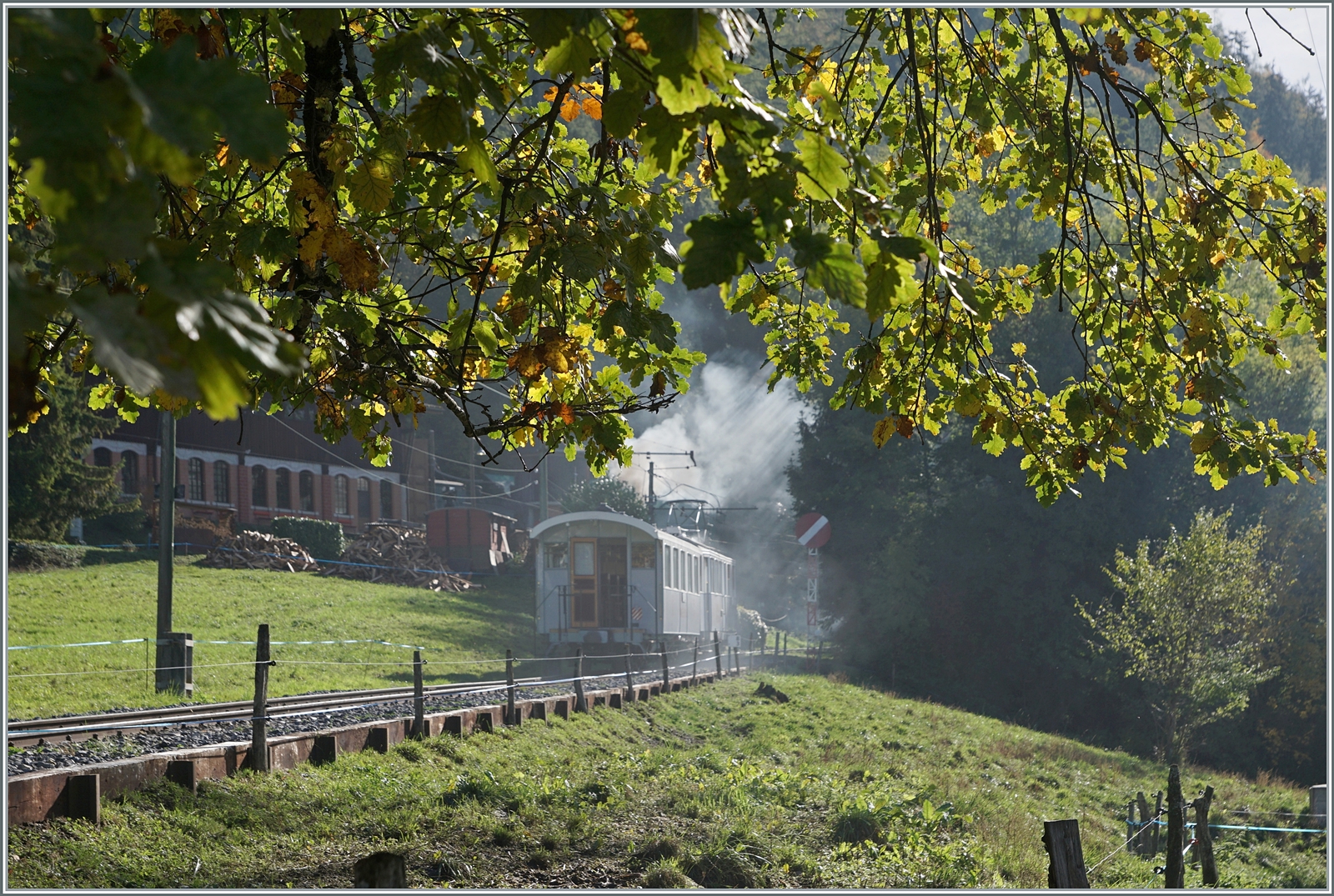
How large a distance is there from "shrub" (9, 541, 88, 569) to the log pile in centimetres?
439

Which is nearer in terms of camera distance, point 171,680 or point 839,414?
point 171,680

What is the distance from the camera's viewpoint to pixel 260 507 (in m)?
34.2

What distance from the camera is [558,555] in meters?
26.9

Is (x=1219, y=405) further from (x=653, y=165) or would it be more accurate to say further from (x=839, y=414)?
(x=839, y=414)

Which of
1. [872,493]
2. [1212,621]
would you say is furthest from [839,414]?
[1212,621]

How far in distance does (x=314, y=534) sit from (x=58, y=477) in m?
10.9

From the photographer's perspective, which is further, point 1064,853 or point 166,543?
point 166,543

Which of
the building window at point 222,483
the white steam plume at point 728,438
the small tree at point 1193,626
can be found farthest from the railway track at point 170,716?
the white steam plume at point 728,438

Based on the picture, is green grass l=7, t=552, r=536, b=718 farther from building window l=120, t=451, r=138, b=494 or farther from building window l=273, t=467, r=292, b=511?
building window l=273, t=467, r=292, b=511

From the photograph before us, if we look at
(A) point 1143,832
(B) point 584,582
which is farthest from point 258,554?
(A) point 1143,832

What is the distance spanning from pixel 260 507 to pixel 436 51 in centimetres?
3463

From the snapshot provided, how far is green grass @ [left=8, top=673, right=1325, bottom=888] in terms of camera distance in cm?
579

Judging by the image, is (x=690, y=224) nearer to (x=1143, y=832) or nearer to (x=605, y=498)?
(x=1143, y=832)

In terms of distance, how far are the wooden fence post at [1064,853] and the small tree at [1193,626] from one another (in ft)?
65.8
